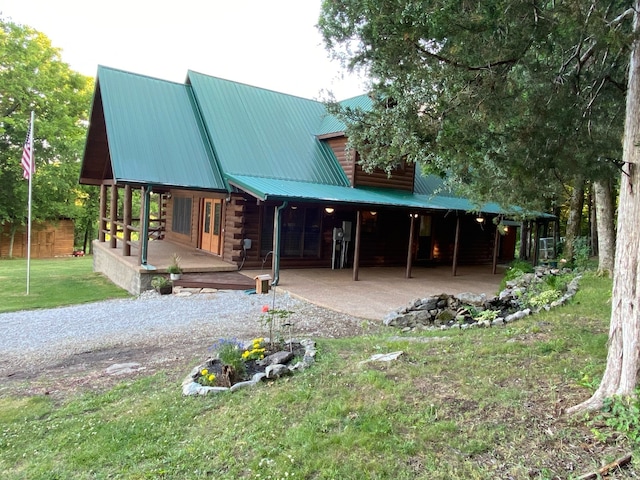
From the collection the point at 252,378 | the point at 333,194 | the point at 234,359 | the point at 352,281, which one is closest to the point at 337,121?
the point at 333,194

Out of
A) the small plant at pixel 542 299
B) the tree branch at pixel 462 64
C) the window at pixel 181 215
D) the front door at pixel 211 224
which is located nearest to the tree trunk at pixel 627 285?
the tree branch at pixel 462 64

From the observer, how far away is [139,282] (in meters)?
9.97

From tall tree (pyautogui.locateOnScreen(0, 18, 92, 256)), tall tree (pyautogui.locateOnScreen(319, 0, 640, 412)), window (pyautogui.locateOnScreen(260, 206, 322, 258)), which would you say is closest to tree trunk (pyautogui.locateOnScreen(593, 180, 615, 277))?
tall tree (pyautogui.locateOnScreen(319, 0, 640, 412))

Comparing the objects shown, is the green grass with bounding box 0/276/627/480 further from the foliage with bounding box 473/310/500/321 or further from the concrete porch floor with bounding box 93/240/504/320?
the concrete porch floor with bounding box 93/240/504/320

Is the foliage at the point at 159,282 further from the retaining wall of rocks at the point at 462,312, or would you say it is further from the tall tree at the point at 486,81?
the tall tree at the point at 486,81

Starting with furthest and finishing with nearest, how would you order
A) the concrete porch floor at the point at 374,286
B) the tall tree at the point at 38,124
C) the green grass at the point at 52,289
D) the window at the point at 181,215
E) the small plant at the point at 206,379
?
the tall tree at the point at 38,124
the window at the point at 181,215
the green grass at the point at 52,289
the concrete porch floor at the point at 374,286
the small plant at the point at 206,379

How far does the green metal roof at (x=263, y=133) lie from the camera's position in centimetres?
1226

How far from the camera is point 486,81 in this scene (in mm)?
4211

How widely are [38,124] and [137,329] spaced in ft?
63.1

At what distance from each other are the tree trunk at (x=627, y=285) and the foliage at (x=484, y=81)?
0.96 metres

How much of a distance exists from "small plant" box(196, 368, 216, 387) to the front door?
8.90 metres

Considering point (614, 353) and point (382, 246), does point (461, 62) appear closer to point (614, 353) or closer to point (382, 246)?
point (614, 353)

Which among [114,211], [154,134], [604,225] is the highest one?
[154,134]

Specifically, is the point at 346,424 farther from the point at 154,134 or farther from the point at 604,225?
the point at 154,134
